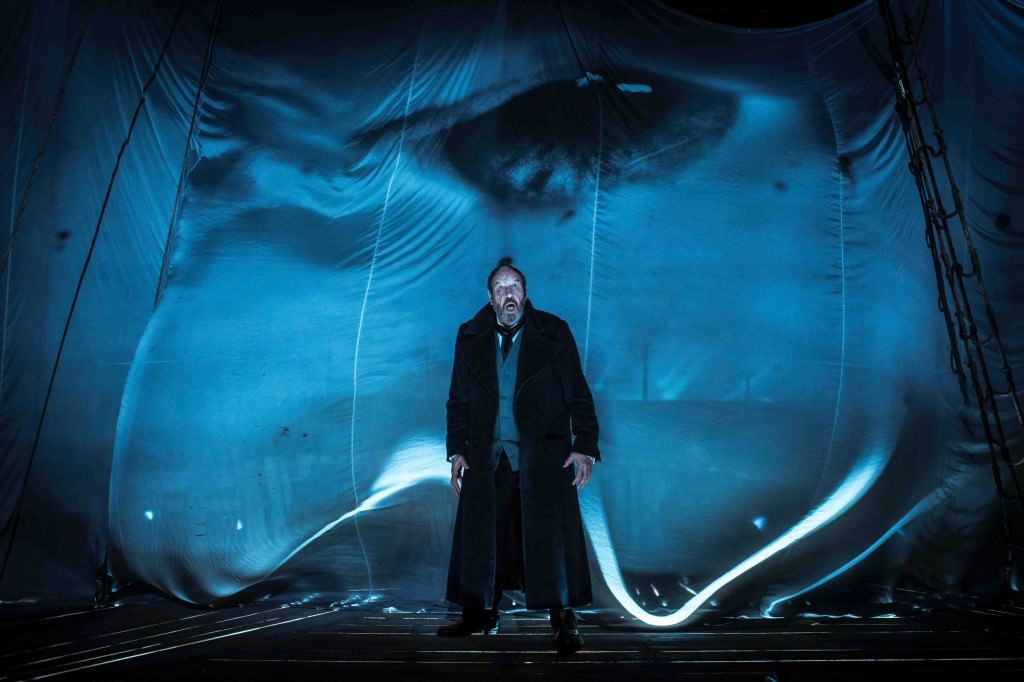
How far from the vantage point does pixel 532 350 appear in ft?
8.71

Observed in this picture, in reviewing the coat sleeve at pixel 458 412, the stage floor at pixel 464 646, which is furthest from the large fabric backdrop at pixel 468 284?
the coat sleeve at pixel 458 412

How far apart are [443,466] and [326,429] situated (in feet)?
2.05

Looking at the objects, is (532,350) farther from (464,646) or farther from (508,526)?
(464,646)

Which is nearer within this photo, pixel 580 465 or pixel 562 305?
pixel 580 465

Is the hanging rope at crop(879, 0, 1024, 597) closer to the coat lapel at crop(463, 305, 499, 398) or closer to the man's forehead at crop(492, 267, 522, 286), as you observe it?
the man's forehead at crop(492, 267, 522, 286)

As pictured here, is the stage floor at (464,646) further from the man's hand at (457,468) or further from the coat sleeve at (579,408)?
the coat sleeve at (579,408)

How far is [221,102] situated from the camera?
365cm

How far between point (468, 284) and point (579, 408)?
3.53ft

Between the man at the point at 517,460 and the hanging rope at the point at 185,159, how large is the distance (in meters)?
1.80

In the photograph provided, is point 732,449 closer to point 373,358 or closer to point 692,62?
point 373,358

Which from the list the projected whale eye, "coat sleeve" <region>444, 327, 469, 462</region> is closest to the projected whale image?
the projected whale eye

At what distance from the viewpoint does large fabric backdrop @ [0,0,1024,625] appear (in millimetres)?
3168

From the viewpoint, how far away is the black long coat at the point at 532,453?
8.18ft

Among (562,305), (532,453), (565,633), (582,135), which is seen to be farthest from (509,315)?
(582,135)
